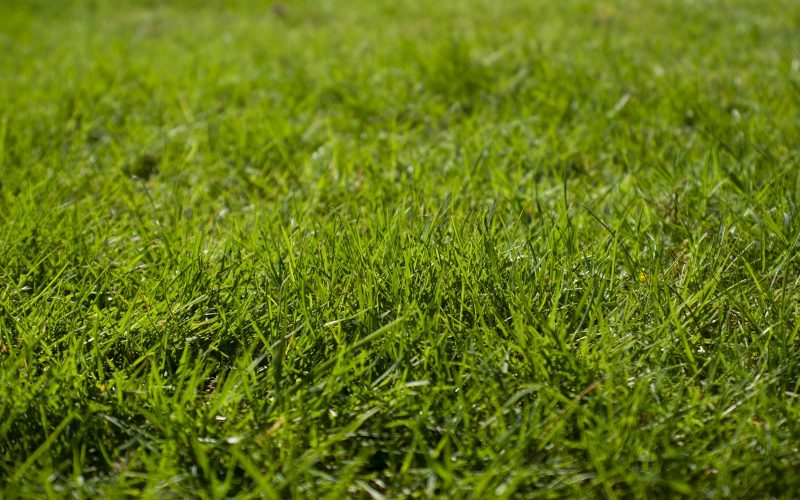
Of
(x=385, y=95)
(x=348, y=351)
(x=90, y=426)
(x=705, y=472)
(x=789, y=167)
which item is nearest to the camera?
(x=705, y=472)

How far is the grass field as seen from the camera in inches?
61.5

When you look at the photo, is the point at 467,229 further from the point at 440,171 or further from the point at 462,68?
the point at 462,68

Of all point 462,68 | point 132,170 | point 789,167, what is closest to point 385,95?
point 462,68

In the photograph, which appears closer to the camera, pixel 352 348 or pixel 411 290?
pixel 352 348

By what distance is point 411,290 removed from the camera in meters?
1.98

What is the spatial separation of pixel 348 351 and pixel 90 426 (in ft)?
1.95

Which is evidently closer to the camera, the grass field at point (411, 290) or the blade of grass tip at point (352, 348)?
the grass field at point (411, 290)

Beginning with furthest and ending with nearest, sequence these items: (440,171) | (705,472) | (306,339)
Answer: (440,171)
(306,339)
(705,472)

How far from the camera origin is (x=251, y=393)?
1.73m

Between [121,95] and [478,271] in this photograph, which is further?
[121,95]

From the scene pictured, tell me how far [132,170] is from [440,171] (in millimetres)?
1285

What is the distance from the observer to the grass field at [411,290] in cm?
156

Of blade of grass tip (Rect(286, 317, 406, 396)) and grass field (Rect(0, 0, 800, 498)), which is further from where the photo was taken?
blade of grass tip (Rect(286, 317, 406, 396))

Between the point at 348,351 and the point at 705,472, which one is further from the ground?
the point at 348,351
